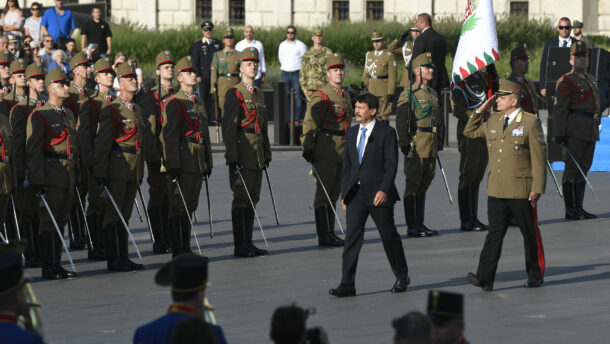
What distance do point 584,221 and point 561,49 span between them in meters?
4.61

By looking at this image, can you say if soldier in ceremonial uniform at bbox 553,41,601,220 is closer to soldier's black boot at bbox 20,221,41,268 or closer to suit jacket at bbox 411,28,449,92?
suit jacket at bbox 411,28,449,92

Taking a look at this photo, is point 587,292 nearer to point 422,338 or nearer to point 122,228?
point 122,228

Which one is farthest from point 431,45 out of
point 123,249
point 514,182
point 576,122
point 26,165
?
point 514,182

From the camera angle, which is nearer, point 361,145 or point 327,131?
point 361,145

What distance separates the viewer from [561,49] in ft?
62.4

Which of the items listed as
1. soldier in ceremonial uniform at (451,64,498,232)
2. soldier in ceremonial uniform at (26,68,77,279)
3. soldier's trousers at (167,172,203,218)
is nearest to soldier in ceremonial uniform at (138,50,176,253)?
soldier's trousers at (167,172,203,218)

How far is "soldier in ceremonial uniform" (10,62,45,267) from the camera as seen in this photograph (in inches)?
481

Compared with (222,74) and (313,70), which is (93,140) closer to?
(222,74)

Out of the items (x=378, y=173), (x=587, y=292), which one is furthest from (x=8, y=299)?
(x=587, y=292)

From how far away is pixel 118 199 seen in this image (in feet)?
40.4

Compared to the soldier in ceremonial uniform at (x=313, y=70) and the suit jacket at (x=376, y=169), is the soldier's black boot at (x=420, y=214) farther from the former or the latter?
the soldier in ceremonial uniform at (x=313, y=70)

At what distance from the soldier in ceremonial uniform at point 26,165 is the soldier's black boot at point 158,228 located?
1237 mm

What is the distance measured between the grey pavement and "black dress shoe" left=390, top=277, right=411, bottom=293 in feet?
0.22

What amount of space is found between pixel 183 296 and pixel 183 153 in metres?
6.85
